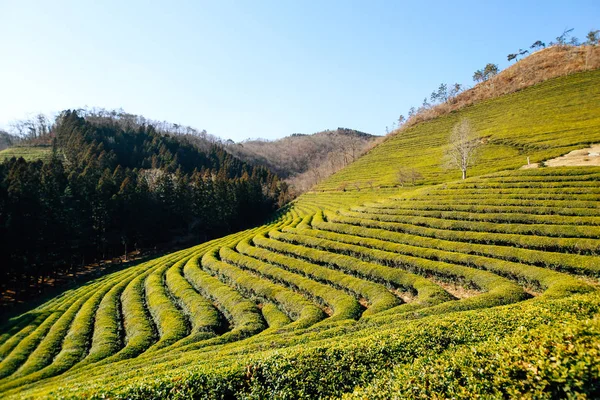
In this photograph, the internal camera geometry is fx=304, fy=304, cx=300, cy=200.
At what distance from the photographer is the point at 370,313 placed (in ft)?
60.5

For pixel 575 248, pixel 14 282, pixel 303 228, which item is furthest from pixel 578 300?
pixel 14 282

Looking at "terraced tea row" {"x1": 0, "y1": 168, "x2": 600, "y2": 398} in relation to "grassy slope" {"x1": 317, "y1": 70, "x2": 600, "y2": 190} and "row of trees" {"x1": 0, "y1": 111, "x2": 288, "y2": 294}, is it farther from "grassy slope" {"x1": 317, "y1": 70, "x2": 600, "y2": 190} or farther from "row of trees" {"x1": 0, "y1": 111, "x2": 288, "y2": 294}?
"grassy slope" {"x1": 317, "y1": 70, "x2": 600, "y2": 190}

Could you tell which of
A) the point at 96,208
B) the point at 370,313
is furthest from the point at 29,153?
the point at 370,313

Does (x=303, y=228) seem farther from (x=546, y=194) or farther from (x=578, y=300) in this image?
(x=578, y=300)

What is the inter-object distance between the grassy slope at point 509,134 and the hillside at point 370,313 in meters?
5.83

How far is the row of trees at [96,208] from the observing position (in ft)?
139

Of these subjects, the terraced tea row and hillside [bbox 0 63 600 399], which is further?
the terraced tea row

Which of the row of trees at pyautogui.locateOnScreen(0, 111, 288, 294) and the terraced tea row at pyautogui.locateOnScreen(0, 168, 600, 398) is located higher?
the row of trees at pyautogui.locateOnScreen(0, 111, 288, 294)

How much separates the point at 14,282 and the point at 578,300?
5915cm

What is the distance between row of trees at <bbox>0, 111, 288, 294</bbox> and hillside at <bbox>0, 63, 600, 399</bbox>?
14.2m

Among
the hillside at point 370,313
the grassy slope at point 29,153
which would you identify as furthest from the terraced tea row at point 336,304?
the grassy slope at point 29,153

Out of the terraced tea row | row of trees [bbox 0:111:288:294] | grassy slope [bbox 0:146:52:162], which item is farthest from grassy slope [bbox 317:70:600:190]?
grassy slope [bbox 0:146:52:162]

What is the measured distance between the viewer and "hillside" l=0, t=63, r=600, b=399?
23.0ft

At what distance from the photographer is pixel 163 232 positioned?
66312mm
